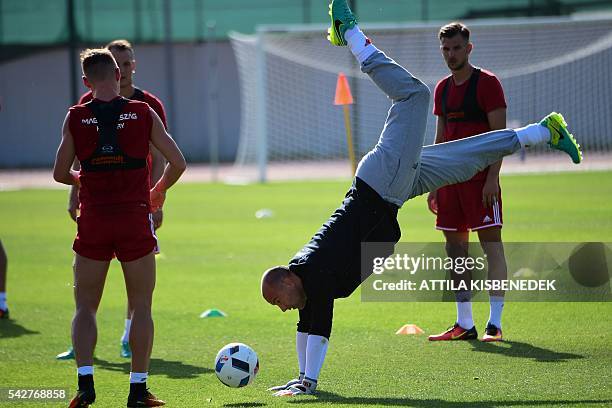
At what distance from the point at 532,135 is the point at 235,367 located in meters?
2.87

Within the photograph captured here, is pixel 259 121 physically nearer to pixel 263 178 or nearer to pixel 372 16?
pixel 263 178

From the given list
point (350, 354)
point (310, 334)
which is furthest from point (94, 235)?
point (350, 354)

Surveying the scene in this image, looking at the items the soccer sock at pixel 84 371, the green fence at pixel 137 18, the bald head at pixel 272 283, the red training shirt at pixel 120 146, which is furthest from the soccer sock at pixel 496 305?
the green fence at pixel 137 18

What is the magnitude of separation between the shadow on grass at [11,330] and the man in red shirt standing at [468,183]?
4.02m

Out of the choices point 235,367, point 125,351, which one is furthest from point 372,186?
point 125,351

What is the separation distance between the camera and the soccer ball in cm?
689

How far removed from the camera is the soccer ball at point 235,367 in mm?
6895

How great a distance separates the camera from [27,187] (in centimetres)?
3012

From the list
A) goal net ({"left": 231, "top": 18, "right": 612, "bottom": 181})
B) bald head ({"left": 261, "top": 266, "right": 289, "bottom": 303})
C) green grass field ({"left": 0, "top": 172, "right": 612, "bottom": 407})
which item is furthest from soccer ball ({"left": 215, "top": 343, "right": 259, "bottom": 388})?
goal net ({"left": 231, "top": 18, "right": 612, "bottom": 181})

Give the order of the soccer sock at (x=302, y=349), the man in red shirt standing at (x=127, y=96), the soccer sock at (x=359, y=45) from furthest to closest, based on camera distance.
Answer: the man in red shirt standing at (x=127, y=96)
the soccer sock at (x=359, y=45)
the soccer sock at (x=302, y=349)

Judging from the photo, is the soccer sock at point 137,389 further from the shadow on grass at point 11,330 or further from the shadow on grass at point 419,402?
the shadow on grass at point 11,330

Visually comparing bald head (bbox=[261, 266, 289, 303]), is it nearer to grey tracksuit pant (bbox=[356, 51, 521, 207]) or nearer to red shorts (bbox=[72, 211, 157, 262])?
red shorts (bbox=[72, 211, 157, 262])

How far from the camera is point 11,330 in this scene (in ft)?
32.4

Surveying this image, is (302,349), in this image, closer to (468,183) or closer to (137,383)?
(137,383)
